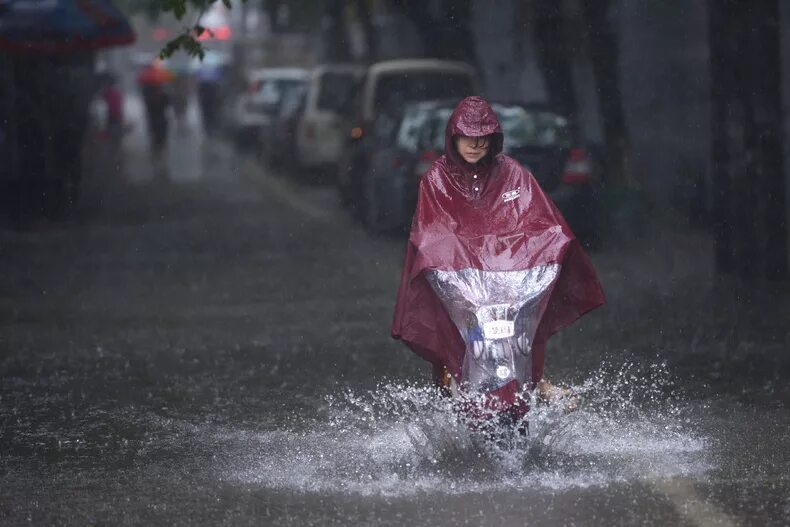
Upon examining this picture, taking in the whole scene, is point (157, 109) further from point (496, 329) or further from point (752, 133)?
point (496, 329)

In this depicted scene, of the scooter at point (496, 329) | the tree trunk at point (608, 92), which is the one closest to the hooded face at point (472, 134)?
the scooter at point (496, 329)

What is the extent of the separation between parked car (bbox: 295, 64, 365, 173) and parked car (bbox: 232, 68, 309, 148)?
544 cm

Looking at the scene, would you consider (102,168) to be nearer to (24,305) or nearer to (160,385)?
(24,305)

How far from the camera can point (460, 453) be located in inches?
269

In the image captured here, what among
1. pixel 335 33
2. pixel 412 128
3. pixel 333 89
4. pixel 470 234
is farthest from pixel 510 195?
pixel 335 33

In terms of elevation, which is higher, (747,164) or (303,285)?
(747,164)

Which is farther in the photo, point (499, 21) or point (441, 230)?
point (499, 21)

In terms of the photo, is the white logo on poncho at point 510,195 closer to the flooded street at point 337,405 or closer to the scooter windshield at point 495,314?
the scooter windshield at point 495,314

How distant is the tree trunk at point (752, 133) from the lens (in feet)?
42.8

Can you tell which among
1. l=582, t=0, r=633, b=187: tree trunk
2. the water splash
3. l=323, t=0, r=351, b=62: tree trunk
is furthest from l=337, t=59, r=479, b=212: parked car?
the water splash

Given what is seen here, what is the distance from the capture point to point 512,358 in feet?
21.8

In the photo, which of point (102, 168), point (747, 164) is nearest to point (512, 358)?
point (747, 164)

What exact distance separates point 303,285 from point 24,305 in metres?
2.26

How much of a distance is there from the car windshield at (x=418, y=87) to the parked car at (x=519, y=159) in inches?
132
